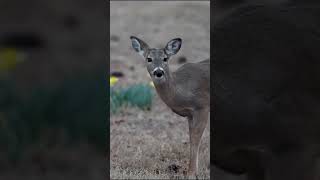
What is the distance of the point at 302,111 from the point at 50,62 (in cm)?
126

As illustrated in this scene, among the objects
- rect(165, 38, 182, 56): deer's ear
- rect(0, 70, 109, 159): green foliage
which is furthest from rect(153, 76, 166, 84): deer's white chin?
rect(0, 70, 109, 159): green foliage

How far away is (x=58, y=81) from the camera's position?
1.88 metres

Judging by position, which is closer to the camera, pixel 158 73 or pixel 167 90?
pixel 158 73

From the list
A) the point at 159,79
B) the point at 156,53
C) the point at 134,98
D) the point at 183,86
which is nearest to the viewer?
the point at 156,53

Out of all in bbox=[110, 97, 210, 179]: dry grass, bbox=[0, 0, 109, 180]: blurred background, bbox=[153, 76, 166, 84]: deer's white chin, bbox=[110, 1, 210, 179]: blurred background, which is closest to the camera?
bbox=[0, 0, 109, 180]: blurred background

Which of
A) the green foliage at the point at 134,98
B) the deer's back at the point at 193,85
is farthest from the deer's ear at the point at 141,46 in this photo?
the green foliage at the point at 134,98

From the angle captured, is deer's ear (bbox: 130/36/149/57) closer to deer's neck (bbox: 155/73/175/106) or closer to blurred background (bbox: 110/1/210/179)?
deer's neck (bbox: 155/73/175/106)

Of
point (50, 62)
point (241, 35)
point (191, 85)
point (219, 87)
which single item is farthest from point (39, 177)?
point (191, 85)

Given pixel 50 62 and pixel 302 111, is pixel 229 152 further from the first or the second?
pixel 50 62

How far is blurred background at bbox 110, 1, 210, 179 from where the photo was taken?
455 centimetres

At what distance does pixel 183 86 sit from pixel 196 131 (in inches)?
22.1

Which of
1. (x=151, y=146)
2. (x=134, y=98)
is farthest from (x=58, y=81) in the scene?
(x=134, y=98)

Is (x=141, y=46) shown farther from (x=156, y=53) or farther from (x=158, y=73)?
(x=158, y=73)

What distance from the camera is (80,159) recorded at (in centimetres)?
187
